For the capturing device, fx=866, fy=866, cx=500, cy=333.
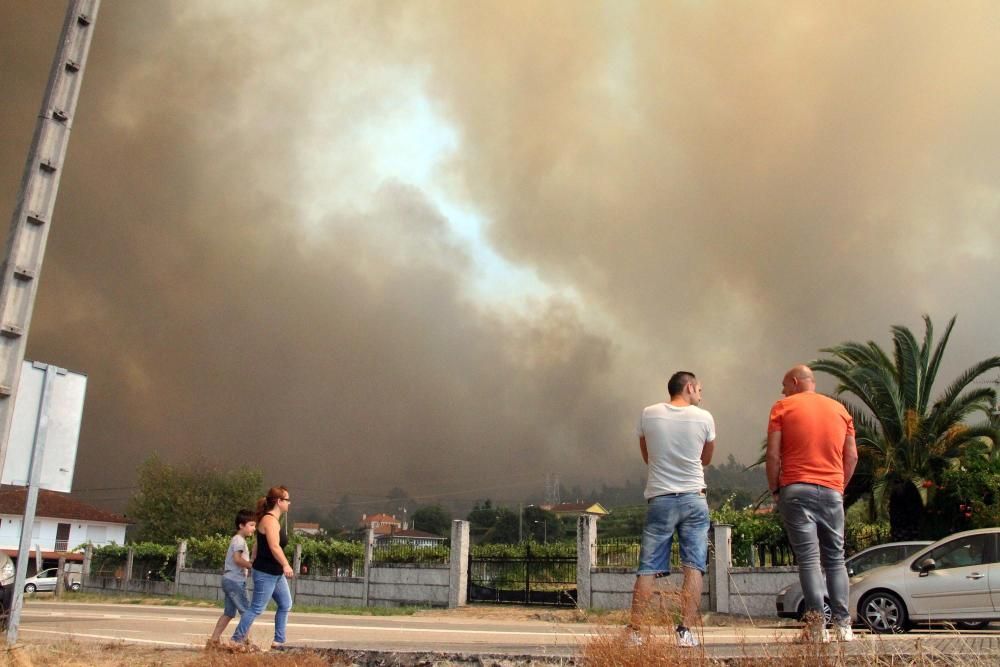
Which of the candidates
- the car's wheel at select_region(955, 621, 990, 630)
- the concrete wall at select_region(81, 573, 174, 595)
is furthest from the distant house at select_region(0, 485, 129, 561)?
the car's wheel at select_region(955, 621, 990, 630)

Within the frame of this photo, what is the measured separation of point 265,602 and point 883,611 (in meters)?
7.54

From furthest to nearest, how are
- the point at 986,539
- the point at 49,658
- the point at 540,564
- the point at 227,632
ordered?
the point at 540,564, the point at 227,632, the point at 986,539, the point at 49,658

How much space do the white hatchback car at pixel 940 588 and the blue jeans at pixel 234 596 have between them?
725 centimetres

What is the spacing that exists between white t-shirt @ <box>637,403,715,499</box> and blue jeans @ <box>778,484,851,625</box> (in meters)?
0.58

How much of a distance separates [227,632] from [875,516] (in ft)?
51.8

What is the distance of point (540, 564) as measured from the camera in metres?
24.4

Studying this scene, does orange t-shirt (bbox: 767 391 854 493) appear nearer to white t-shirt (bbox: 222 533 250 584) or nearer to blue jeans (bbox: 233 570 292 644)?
blue jeans (bbox: 233 570 292 644)

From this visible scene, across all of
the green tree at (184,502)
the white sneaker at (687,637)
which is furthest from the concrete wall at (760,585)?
the green tree at (184,502)

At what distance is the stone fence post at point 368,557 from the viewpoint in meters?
28.7

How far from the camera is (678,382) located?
222 inches

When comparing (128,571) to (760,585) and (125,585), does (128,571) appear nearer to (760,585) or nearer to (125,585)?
(125,585)

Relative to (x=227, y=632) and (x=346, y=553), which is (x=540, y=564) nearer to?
(x=346, y=553)

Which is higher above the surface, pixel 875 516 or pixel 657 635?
pixel 875 516

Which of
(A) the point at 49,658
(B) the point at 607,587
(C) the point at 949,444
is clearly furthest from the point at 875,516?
(A) the point at 49,658
